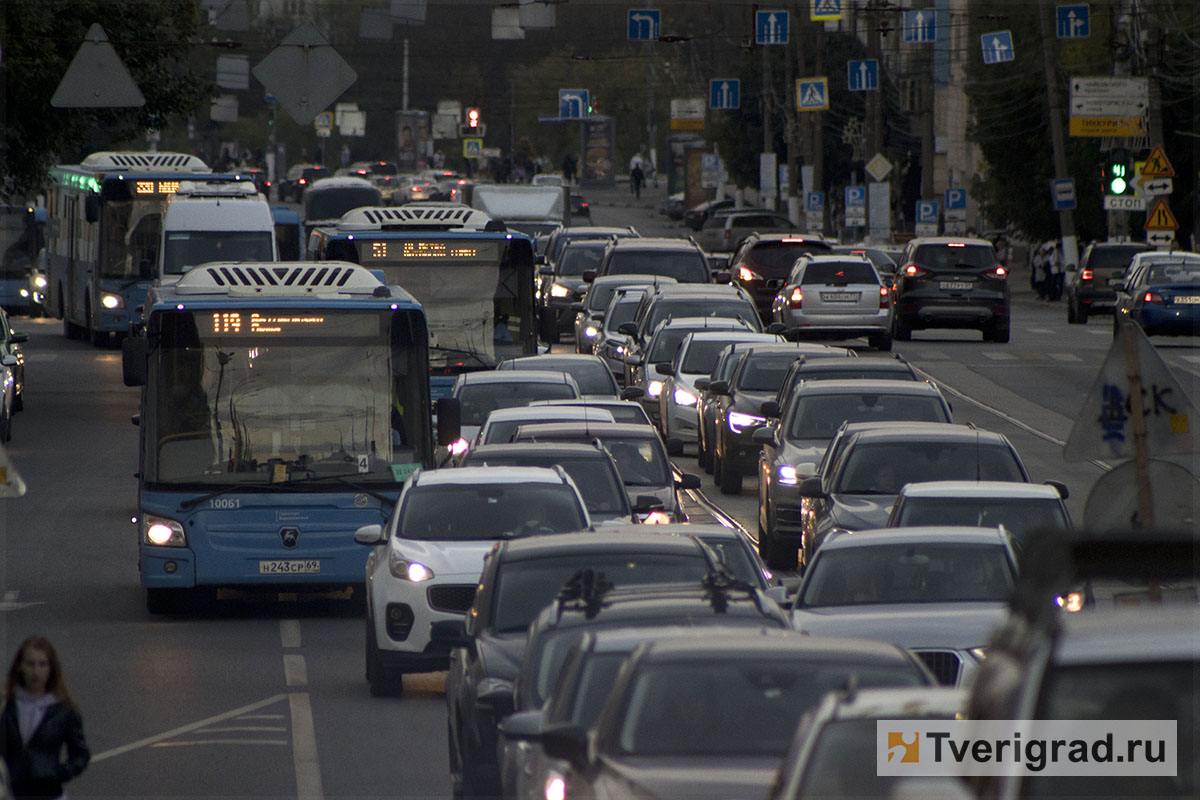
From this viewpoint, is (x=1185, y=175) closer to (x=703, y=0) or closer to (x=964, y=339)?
(x=964, y=339)

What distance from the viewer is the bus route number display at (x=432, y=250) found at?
26.9m

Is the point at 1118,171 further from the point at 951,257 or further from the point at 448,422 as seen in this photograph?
the point at 448,422

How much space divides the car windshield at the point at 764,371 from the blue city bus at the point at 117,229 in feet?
51.6

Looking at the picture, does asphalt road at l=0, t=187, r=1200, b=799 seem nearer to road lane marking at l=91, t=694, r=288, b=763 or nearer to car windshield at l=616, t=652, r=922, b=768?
road lane marking at l=91, t=694, r=288, b=763

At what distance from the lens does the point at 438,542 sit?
14.4 m

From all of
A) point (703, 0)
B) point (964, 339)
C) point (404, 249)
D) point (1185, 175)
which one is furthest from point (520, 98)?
point (404, 249)

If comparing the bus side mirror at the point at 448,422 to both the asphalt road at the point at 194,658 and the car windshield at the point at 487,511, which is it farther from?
the car windshield at the point at 487,511

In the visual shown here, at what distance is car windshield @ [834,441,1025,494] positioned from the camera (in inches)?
679

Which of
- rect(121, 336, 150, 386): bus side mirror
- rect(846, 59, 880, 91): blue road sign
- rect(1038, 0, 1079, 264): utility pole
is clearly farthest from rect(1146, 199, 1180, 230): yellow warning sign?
rect(121, 336, 150, 386): bus side mirror

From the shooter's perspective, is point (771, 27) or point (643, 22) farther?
point (643, 22)

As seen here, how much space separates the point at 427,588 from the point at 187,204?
24858 millimetres

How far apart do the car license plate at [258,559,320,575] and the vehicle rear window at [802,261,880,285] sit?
72.8ft

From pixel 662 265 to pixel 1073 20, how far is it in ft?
49.3

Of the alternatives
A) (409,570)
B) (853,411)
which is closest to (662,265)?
(853,411)
